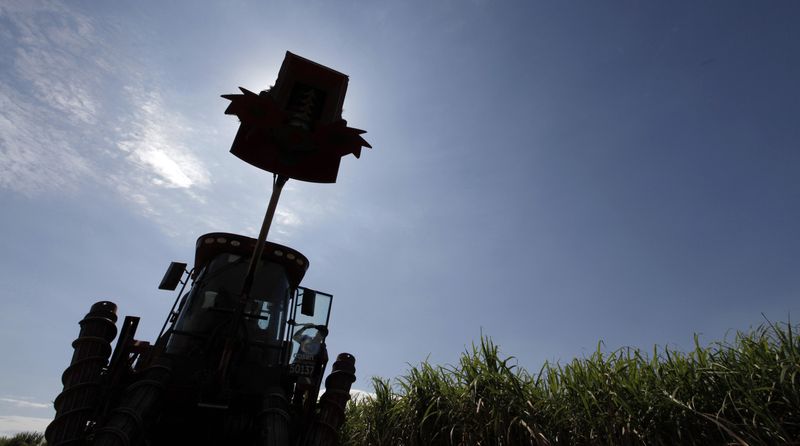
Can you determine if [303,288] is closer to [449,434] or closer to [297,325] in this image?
[297,325]

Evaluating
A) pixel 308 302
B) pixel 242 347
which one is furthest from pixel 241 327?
pixel 308 302

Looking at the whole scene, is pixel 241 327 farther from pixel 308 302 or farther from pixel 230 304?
pixel 308 302

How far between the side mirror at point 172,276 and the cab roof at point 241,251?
339mm

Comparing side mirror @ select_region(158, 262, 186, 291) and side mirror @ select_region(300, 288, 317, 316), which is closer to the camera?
side mirror @ select_region(158, 262, 186, 291)

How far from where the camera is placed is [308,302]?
5.44m

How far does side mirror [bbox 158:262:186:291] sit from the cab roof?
0.34 meters

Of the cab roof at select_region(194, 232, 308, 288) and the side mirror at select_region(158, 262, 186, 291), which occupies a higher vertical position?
the cab roof at select_region(194, 232, 308, 288)

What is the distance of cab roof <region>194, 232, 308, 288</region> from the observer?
543 centimetres

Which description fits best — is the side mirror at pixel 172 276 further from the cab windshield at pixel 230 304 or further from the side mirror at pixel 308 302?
the side mirror at pixel 308 302

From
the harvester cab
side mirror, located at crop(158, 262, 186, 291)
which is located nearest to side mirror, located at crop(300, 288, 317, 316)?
the harvester cab

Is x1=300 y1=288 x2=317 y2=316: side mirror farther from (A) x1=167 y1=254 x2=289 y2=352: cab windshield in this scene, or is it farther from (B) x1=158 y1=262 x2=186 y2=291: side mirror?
(B) x1=158 y1=262 x2=186 y2=291: side mirror

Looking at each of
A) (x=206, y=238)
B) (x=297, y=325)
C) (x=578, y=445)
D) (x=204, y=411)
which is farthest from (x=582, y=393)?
(x=206, y=238)

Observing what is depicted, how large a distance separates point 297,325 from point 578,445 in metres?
3.39

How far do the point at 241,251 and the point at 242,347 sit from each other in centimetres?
140
